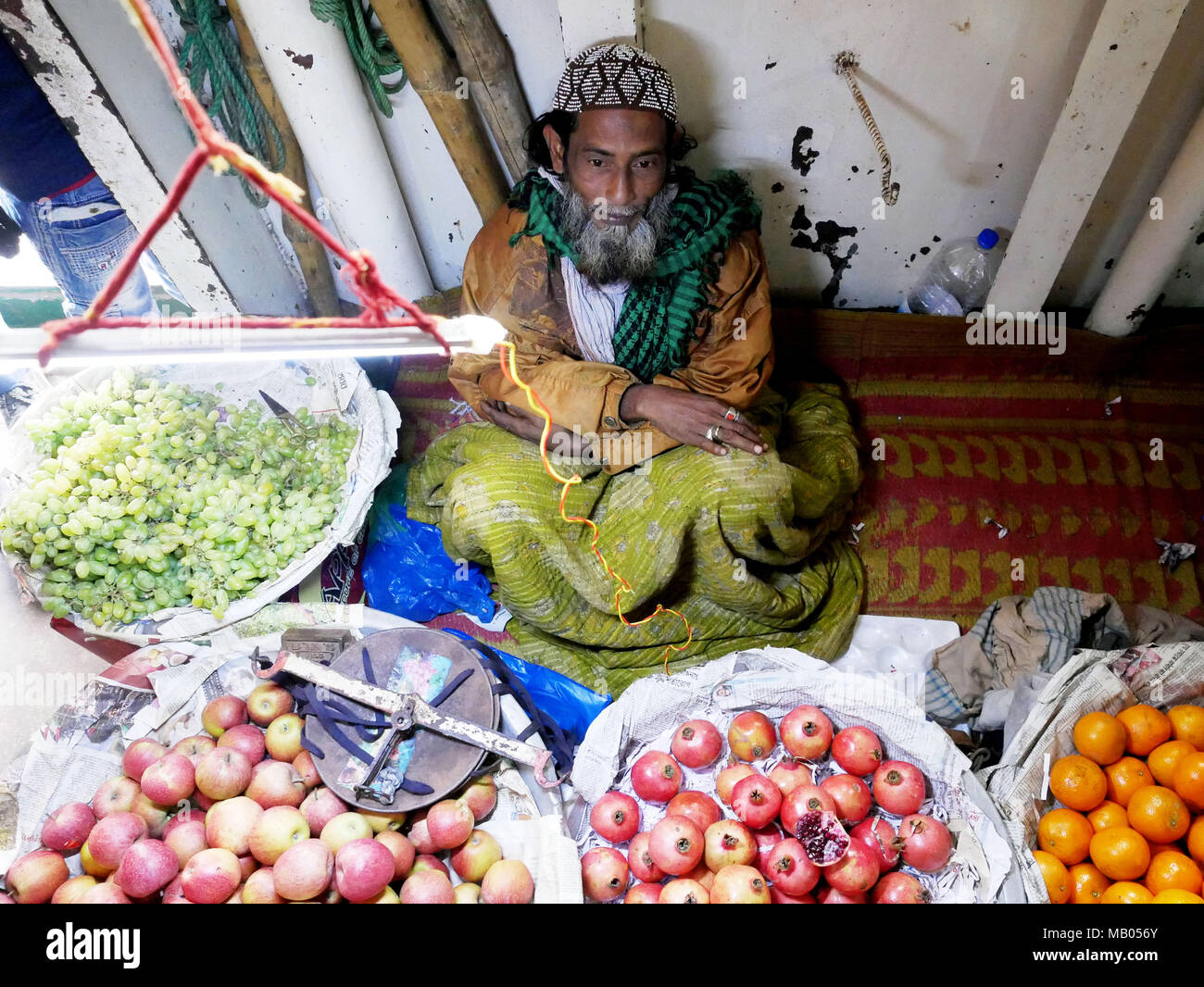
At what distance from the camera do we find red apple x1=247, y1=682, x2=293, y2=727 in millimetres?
1916

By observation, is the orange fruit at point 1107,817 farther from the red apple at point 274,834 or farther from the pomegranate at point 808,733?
the red apple at point 274,834

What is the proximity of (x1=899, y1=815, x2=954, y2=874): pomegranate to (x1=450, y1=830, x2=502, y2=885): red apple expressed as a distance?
2.74 feet

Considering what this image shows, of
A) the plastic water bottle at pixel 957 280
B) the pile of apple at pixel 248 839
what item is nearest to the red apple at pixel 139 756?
the pile of apple at pixel 248 839

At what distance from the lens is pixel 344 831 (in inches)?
67.3

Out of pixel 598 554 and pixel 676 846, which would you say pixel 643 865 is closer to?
pixel 676 846

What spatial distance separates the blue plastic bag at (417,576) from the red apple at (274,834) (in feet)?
3.06

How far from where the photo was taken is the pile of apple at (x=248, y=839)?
1615 mm

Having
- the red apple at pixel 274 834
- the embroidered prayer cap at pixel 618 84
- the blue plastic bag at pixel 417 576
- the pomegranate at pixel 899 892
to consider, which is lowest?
the blue plastic bag at pixel 417 576

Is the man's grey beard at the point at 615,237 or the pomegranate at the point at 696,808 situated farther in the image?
the man's grey beard at the point at 615,237

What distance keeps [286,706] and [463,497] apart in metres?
0.69

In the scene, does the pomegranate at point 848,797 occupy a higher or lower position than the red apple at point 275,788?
lower

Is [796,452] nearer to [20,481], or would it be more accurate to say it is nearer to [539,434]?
[539,434]

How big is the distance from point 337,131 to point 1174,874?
2765 millimetres
